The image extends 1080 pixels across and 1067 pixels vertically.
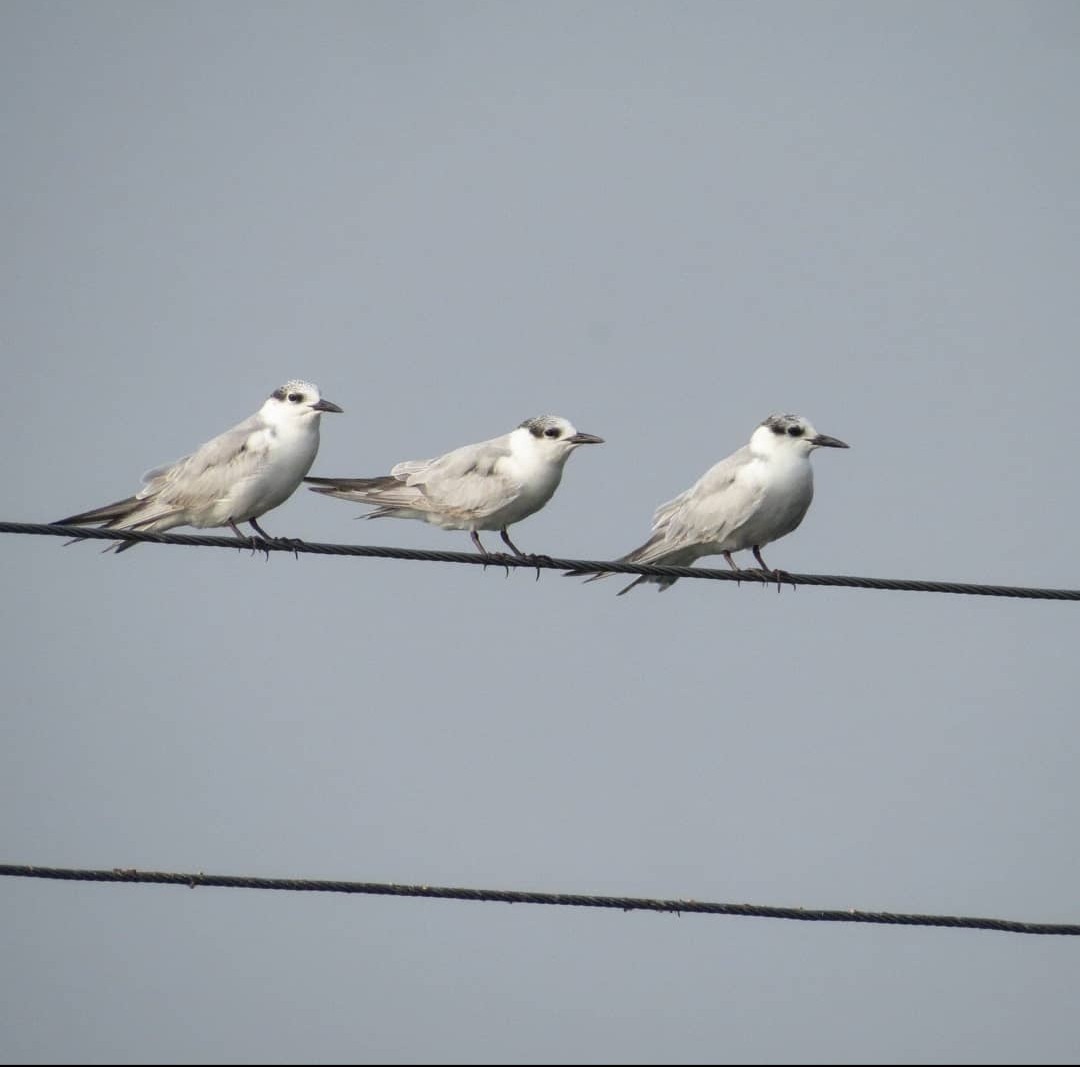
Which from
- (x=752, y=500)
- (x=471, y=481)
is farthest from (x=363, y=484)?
(x=752, y=500)

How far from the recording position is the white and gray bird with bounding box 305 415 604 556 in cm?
1085

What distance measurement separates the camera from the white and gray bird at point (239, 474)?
34.1 ft

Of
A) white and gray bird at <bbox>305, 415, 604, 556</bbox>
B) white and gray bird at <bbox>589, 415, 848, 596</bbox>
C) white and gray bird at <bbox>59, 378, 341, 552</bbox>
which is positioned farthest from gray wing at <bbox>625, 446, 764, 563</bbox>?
white and gray bird at <bbox>59, 378, 341, 552</bbox>

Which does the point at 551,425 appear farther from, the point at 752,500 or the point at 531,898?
Result: the point at 531,898

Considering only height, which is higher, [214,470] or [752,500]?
[752,500]

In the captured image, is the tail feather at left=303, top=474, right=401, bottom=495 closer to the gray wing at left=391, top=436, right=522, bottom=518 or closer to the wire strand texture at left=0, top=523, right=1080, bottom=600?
the gray wing at left=391, top=436, right=522, bottom=518

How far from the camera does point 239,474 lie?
409 inches

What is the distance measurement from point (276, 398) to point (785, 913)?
4682 millimetres

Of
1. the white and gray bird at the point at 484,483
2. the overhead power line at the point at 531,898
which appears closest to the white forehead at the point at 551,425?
the white and gray bird at the point at 484,483

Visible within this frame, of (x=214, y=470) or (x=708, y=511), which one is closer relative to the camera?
(x=214, y=470)

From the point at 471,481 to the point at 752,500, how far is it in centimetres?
147

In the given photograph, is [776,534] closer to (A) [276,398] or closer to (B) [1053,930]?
(A) [276,398]

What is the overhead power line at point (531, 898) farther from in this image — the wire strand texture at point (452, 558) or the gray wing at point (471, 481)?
the gray wing at point (471, 481)

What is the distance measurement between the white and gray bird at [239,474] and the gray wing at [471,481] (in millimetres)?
752
